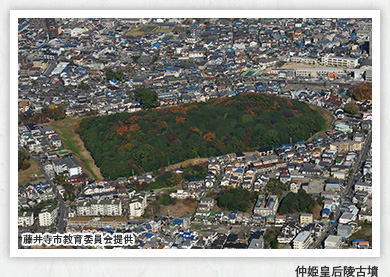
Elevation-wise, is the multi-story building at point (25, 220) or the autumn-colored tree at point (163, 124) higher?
the autumn-colored tree at point (163, 124)

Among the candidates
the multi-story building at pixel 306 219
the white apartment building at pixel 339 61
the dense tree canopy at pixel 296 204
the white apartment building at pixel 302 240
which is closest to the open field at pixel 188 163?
the dense tree canopy at pixel 296 204

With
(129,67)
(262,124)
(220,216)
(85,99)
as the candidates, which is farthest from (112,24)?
(220,216)

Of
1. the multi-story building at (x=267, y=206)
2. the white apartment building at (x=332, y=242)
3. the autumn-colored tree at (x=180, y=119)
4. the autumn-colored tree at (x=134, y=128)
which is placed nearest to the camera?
the white apartment building at (x=332, y=242)

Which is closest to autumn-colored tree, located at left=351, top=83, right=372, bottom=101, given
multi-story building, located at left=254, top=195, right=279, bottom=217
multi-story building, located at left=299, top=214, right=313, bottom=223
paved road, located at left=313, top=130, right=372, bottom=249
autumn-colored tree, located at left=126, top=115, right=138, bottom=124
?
paved road, located at left=313, top=130, right=372, bottom=249

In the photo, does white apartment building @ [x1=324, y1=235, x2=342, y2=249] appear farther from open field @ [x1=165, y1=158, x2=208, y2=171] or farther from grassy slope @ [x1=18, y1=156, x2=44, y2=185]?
grassy slope @ [x1=18, y1=156, x2=44, y2=185]

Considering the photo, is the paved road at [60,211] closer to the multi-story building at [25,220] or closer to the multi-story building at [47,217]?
the multi-story building at [47,217]

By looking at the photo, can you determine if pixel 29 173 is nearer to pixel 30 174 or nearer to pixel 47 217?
pixel 30 174
